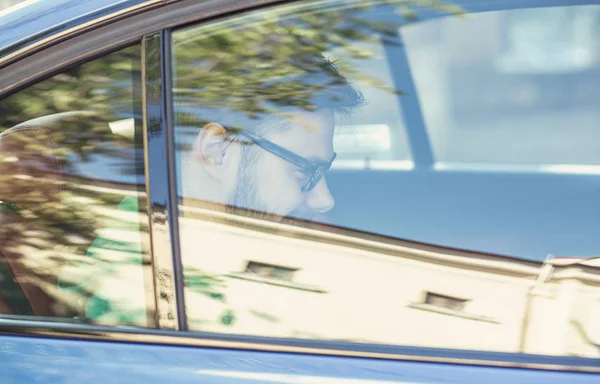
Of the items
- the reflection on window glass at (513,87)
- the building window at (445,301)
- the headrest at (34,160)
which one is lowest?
the building window at (445,301)

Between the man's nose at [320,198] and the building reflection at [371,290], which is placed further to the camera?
the man's nose at [320,198]

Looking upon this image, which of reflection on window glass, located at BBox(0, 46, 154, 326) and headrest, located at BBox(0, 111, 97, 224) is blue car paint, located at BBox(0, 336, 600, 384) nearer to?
reflection on window glass, located at BBox(0, 46, 154, 326)

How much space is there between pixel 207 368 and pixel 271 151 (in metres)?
0.45

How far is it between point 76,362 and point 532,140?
4.57 feet

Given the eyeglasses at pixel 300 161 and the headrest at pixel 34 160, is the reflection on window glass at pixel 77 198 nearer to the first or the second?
the headrest at pixel 34 160

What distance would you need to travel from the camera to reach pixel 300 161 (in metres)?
1.73

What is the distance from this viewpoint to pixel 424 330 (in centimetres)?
143

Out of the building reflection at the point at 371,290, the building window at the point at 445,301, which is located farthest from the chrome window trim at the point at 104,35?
the building window at the point at 445,301

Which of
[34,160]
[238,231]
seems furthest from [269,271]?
[34,160]

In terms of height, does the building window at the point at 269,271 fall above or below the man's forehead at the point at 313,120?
below

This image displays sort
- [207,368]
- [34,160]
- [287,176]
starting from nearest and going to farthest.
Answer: [207,368]
[34,160]
[287,176]

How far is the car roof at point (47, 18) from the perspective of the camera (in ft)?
4.87

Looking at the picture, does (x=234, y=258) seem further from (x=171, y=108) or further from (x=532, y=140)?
(x=532, y=140)

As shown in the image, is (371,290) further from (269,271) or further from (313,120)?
(313,120)
